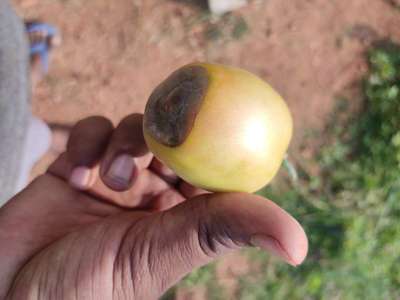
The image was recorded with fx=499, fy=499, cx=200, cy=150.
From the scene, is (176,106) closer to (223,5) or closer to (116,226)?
(116,226)

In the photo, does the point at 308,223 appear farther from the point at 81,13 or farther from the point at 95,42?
the point at 81,13

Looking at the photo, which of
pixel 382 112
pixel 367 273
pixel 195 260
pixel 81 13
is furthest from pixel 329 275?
pixel 81 13

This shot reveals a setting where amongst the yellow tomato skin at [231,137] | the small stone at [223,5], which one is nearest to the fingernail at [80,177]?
the yellow tomato skin at [231,137]

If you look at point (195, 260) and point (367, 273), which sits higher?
point (195, 260)

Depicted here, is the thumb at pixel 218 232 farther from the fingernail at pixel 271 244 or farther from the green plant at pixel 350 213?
the green plant at pixel 350 213

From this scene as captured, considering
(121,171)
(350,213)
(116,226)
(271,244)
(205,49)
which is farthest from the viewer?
(205,49)

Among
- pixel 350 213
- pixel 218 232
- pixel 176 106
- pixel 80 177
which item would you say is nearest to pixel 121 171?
pixel 80 177
